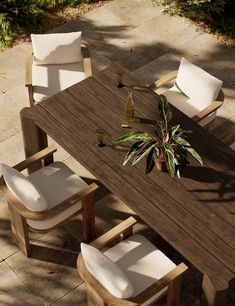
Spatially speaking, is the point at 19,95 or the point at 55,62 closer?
the point at 55,62

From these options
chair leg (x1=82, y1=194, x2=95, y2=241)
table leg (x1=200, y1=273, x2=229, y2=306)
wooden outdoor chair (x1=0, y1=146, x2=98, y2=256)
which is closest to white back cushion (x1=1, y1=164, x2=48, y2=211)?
wooden outdoor chair (x1=0, y1=146, x2=98, y2=256)

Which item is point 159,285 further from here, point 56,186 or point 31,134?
point 31,134

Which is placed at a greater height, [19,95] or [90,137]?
[90,137]

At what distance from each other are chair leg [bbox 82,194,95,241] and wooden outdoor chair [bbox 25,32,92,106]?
1.78 metres

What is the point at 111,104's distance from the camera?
5922 mm

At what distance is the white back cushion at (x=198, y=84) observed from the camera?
20.6 feet

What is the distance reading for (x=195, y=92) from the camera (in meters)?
6.50

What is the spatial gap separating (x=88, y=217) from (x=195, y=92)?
1899 millimetres

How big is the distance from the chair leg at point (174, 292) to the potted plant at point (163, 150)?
0.89 meters

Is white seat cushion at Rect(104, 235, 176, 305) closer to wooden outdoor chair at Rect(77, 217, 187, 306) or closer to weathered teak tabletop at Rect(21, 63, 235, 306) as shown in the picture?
wooden outdoor chair at Rect(77, 217, 187, 306)

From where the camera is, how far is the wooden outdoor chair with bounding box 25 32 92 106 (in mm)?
6918

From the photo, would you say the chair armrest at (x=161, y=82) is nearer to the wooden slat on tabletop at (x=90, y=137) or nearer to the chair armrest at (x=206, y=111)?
the chair armrest at (x=206, y=111)

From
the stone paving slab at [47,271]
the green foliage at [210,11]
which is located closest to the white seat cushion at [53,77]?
the stone paving slab at [47,271]

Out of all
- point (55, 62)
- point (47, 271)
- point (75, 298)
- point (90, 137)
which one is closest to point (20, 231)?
point (47, 271)
